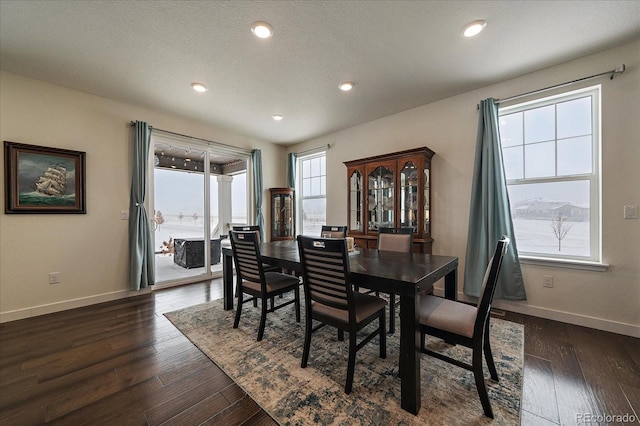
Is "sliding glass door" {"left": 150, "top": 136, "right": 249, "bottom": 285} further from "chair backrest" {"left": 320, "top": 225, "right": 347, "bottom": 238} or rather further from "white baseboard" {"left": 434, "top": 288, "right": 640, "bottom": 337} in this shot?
"white baseboard" {"left": 434, "top": 288, "right": 640, "bottom": 337}

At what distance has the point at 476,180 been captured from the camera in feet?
9.63

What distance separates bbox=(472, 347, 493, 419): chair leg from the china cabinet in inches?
158

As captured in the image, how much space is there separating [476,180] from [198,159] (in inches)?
172

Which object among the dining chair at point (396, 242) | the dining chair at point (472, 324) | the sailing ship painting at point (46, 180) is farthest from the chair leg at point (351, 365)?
the sailing ship painting at point (46, 180)

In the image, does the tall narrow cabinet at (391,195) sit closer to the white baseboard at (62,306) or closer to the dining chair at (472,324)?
the dining chair at (472,324)

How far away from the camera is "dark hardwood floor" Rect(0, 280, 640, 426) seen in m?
1.41

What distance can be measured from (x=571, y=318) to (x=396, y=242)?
6.17 ft

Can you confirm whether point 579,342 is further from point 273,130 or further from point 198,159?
point 198,159

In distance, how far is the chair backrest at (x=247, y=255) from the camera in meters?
2.19

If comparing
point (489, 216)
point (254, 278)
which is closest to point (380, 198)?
point (489, 216)

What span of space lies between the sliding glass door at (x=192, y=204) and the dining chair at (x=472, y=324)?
390cm

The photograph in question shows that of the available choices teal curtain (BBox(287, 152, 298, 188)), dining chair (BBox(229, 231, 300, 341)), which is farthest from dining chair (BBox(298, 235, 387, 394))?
teal curtain (BBox(287, 152, 298, 188))

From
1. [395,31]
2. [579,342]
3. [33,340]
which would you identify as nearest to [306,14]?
[395,31]

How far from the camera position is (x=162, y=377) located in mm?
1726
